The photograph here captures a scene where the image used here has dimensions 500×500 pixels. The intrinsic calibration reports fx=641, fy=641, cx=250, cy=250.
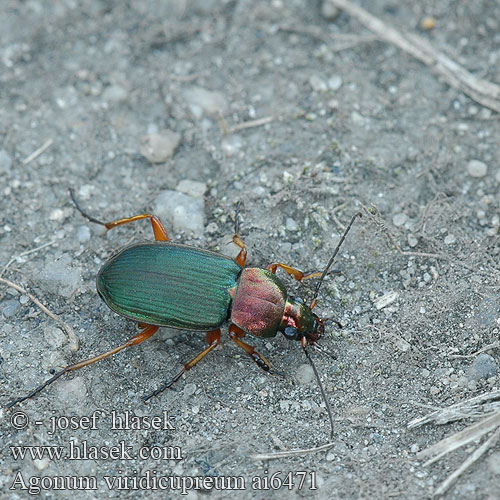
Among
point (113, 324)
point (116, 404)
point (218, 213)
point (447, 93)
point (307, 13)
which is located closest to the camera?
point (116, 404)

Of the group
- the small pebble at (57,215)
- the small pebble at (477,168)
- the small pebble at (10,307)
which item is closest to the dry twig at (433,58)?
the small pebble at (477,168)

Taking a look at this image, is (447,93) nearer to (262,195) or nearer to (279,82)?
(279,82)

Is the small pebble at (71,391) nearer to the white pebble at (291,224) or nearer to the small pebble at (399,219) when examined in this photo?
the white pebble at (291,224)

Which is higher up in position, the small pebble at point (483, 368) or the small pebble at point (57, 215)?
the small pebble at point (57, 215)

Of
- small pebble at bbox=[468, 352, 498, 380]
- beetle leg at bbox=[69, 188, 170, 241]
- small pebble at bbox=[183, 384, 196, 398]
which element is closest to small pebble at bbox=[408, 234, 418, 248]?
small pebble at bbox=[468, 352, 498, 380]

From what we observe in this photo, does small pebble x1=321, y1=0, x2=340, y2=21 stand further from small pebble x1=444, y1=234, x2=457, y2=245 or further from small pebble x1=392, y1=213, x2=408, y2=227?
small pebble x1=444, y1=234, x2=457, y2=245

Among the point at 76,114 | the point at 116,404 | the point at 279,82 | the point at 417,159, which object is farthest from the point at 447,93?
the point at 116,404
